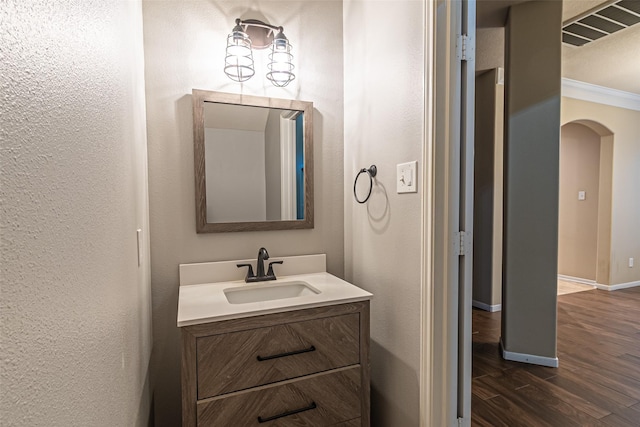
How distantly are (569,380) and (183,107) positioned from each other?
3.00m

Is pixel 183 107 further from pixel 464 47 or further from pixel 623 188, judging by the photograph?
pixel 623 188

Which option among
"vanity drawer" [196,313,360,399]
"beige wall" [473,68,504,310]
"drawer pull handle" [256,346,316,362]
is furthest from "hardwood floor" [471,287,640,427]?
"drawer pull handle" [256,346,316,362]

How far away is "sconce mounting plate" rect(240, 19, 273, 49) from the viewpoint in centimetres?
177

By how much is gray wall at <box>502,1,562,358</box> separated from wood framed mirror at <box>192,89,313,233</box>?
5.11 feet

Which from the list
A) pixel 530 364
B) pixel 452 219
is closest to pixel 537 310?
pixel 530 364

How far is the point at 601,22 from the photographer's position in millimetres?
2689

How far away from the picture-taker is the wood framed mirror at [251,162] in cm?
175

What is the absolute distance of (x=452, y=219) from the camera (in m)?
1.32

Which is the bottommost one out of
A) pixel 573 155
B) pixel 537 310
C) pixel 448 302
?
pixel 537 310

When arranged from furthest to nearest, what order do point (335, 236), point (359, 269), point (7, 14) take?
point (335, 236), point (359, 269), point (7, 14)

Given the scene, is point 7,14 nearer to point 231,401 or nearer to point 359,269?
point 231,401

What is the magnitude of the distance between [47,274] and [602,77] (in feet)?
17.9

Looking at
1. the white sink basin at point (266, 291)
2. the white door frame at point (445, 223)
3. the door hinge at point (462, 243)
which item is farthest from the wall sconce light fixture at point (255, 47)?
the door hinge at point (462, 243)

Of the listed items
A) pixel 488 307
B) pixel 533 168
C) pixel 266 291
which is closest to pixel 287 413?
pixel 266 291
